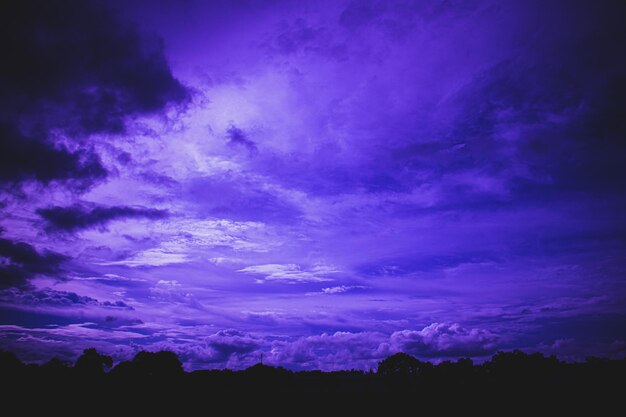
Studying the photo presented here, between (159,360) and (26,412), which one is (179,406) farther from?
(159,360)

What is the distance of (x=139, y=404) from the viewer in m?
51.2

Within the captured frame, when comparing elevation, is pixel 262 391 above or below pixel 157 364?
below

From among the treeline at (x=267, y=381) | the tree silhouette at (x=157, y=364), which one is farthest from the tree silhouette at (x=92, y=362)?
the tree silhouette at (x=157, y=364)

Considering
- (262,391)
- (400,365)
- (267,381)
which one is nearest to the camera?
(262,391)

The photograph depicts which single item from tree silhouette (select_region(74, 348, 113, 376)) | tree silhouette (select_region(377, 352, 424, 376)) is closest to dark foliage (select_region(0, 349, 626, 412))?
tree silhouette (select_region(74, 348, 113, 376))

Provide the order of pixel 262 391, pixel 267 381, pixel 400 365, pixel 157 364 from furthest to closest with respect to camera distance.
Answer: pixel 400 365 → pixel 157 364 → pixel 267 381 → pixel 262 391

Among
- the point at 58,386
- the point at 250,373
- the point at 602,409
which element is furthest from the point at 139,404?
the point at 602,409

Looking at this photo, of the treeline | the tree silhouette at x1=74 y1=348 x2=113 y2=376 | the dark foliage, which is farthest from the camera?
the tree silhouette at x1=74 y1=348 x2=113 y2=376

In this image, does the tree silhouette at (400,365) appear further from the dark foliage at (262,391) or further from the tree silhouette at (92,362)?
the tree silhouette at (92,362)

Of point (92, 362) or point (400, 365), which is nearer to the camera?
point (92, 362)

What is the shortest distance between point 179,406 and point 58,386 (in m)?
23.8

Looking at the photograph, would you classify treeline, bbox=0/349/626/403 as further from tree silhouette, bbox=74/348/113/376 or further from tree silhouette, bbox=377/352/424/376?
tree silhouette, bbox=377/352/424/376

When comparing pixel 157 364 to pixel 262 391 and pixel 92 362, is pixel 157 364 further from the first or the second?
pixel 262 391

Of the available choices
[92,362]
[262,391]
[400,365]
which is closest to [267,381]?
[262,391]
